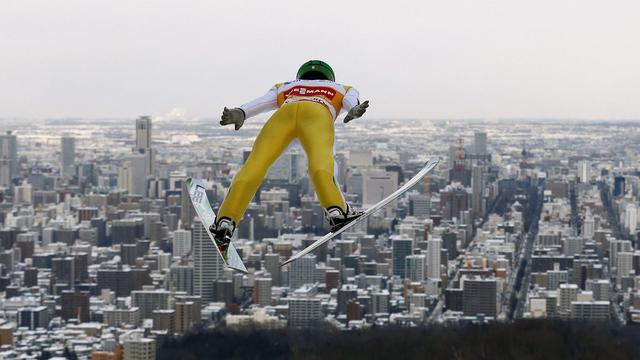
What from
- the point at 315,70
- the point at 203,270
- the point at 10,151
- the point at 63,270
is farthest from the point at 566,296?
the point at 315,70

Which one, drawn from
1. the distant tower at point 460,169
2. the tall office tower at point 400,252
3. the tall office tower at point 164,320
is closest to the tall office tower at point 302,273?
the tall office tower at point 400,252

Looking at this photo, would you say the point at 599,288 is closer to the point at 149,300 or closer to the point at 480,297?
the point at 480,297

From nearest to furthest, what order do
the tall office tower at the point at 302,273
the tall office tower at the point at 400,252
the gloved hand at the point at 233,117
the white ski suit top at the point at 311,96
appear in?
the gloved hand at the point at 233,117 → the white ski suit top at the point at 311,96 → the tall office tower at the point at 302,273 → the tall office tower at the point at 400,252

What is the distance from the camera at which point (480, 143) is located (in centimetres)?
5488

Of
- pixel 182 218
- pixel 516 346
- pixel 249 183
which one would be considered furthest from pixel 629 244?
pixel 249 183

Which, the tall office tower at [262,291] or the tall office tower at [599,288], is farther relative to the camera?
the tall office tower at [599,288]

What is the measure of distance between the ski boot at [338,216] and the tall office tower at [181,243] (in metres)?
42.1

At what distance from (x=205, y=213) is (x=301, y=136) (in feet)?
1.21

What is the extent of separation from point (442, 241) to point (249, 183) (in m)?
44.6

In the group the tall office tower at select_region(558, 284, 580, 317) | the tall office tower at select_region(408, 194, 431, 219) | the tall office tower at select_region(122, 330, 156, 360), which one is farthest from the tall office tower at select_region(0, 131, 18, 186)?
the tall office tower at select_region(122, 330, 156, 360)

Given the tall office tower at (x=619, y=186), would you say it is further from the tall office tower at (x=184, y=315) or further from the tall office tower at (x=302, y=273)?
the tall office tower at (x=184, y=315)

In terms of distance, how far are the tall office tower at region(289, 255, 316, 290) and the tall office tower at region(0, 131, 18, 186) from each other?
20.1 meters

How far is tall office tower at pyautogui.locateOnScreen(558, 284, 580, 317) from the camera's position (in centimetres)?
3509

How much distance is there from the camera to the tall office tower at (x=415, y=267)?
4312 centimetres
